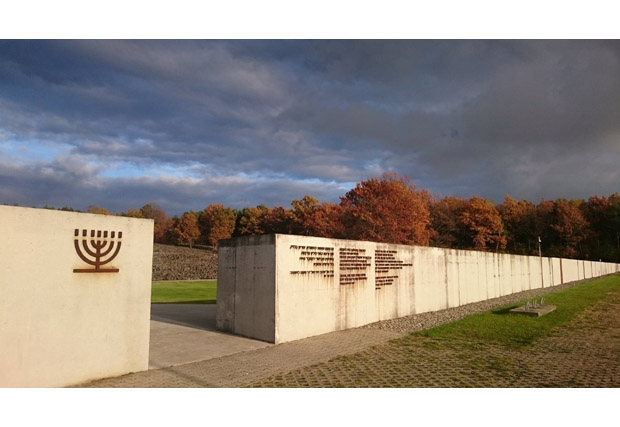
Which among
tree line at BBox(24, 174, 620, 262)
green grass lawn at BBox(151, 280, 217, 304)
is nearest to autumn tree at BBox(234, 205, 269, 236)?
tree line at BBox(24, 174, 620, 262)

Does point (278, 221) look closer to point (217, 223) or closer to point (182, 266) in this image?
point (217, 223)

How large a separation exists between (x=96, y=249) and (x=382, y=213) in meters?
29.1

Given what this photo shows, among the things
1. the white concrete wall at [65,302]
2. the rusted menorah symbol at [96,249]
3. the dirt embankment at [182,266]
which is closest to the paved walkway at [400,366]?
the white concrete wall at [65,302]

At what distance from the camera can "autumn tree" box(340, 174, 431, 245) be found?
33688 millimetres

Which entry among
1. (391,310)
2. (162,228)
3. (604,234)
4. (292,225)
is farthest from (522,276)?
(162,228)

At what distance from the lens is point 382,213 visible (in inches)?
1347

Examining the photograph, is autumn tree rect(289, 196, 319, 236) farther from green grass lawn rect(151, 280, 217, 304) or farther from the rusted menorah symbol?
the rusted menorah symbol

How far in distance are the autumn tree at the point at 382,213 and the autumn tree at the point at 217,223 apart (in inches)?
1397

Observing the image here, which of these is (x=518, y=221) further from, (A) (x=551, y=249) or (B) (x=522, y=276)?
(B) (x=522, y=276)

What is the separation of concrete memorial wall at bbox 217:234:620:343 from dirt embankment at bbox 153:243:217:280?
1034 inches

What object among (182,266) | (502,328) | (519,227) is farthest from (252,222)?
(502,328)

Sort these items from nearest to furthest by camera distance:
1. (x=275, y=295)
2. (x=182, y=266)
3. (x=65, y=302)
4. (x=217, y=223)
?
(x=65, y=302) < (x=275, y=295) < (x=182, y=266) < (x=217, y=223)

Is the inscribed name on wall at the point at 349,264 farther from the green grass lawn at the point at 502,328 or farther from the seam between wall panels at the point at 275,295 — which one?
the green grass lawn at the point at 502,328

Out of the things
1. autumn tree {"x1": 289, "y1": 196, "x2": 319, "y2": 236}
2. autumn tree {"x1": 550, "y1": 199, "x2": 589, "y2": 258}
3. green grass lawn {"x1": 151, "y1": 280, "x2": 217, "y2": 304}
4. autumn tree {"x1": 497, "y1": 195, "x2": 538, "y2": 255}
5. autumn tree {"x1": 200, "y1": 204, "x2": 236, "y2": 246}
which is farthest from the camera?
autumn tree {"x1": 497, "y1": 195, "x2": 538, "y2": 255}
